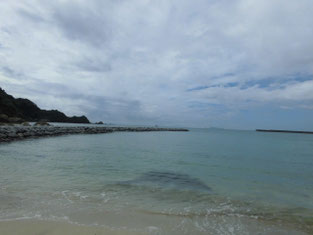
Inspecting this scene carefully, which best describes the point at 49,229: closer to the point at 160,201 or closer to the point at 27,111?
the point at 160,201

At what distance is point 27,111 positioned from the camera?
94812mm

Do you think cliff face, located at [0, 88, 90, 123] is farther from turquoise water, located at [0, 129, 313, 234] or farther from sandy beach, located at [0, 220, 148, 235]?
sandy beach, located at [0, 220, 148, 235]

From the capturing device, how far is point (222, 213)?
5102 mm

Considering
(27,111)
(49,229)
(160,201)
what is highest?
(27,111)

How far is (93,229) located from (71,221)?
622 millimetres

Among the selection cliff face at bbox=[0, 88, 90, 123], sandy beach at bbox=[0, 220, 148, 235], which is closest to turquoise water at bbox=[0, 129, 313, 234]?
sandy beach at bbox=[0, 220, 148, 235]

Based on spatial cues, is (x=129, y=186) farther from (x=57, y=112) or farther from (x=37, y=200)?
(x=57, y=112)

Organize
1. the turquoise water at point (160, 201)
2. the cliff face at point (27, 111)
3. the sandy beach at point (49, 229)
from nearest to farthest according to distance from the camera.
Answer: the sandy beach at point (49, 229), the turquoise water at point (160, 201), the cliff face at point (27, 111)

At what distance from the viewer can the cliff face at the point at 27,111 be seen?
190 ft

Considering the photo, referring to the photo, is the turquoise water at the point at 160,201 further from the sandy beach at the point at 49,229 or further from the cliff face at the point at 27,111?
the cliff face at the point at 27,111

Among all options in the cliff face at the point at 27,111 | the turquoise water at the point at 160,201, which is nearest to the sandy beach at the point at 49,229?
the turquoise water at the point at 160,201

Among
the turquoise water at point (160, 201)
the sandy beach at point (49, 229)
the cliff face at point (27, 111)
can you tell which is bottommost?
the turquoise water at point (160, 201)

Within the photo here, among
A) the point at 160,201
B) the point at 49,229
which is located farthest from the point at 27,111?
the point at 49,229

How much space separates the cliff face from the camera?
57.9 metres
